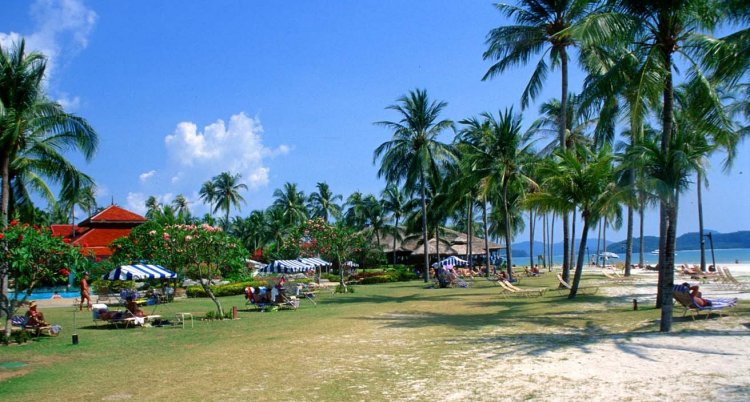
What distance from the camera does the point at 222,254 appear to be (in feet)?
58.6

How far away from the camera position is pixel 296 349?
11148mm

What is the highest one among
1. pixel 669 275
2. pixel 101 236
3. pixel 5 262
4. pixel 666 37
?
pixel 666 37

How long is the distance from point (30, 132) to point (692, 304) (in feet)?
63.6

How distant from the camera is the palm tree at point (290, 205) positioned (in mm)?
67500

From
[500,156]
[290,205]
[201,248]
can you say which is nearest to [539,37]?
[500,156]

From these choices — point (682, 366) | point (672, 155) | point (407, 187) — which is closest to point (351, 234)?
point (407, 187)

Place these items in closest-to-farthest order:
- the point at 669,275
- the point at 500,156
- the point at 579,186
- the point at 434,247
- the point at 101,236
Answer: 1. the point at 669,275
2. the point at 579,186
3. the point at 500,156
4. the point at 101,236
5. the point at 434,247

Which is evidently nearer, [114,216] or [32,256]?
[32,256]

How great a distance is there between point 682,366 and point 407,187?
28322 millimetres

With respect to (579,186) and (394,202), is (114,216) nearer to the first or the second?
(394,202)

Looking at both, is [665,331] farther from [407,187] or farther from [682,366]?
[407,187]

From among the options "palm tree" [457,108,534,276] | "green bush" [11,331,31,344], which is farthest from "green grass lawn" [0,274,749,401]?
"palm tree" [457,108,534,276]

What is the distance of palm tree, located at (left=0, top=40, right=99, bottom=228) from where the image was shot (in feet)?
56.2

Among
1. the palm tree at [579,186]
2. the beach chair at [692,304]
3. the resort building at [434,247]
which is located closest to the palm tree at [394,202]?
the resort building at [434,247]
